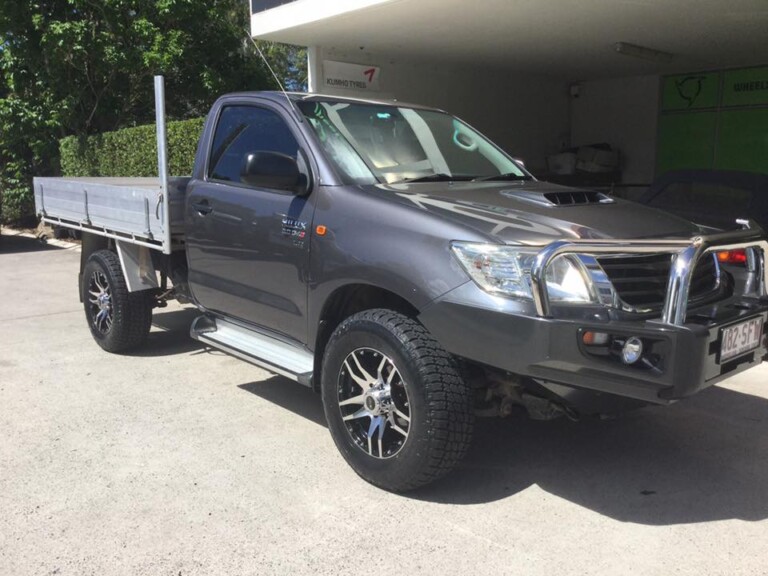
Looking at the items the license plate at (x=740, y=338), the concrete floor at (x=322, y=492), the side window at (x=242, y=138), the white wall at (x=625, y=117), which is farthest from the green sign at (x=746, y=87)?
the side window at (x=242, y=138)

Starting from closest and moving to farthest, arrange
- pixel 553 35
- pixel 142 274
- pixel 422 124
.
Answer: pixel 422 124 → pixel 142 274 → pixel 553 35

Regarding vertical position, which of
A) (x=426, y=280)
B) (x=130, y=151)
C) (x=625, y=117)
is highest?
(x=625, y=117)

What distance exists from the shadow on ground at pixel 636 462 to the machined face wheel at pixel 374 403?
0.31m

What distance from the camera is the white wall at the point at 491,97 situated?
1195cm

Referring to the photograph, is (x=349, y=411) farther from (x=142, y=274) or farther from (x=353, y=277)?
(x=142, y=274)

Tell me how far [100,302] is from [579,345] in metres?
4.50

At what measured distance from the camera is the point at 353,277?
3.53 m

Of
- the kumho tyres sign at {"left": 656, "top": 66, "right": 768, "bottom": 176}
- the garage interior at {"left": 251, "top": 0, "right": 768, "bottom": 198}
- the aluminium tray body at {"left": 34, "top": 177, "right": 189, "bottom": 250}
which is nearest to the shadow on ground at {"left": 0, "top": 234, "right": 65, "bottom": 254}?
the garage interior at {"left": 251, "top": 0, "right": 768, "bottom": 198}

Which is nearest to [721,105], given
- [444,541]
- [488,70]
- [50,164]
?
[488,70]

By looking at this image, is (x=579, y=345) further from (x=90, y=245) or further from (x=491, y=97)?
(x=491, y=97)

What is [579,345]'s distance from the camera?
2785mm

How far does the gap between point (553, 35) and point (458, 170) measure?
6.58 meters

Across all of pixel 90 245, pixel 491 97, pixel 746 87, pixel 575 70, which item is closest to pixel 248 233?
pixel 90 245

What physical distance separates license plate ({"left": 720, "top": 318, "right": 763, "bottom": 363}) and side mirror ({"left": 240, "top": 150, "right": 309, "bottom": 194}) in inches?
88.0
